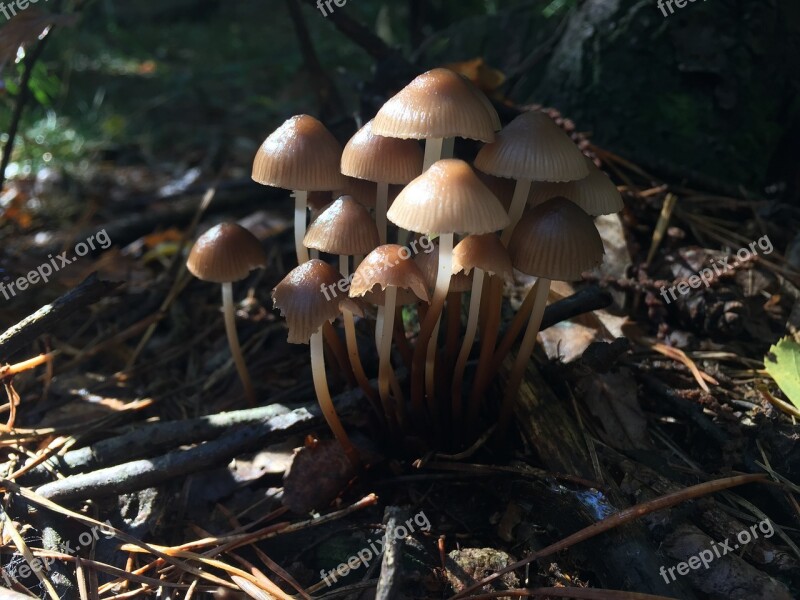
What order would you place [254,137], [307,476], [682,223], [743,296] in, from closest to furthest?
[307,476]
[743,296]
[682,223]
[254,137]

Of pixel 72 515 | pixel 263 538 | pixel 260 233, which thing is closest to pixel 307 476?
pixel 263 538

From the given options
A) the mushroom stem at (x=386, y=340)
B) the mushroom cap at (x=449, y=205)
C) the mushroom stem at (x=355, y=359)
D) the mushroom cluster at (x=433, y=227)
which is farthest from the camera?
the mushroom stem at (x=355, y=359)

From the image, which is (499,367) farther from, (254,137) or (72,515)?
(254,137)

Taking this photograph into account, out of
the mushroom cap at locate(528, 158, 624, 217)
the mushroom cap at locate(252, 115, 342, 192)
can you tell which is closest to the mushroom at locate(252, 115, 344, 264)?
the mushroom cap at locate(252, 115, 342, 192)

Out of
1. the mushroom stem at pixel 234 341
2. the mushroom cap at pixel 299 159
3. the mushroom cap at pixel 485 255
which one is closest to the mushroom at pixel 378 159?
the mushroom cap at pixel 299 159

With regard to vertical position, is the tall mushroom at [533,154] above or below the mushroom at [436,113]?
below

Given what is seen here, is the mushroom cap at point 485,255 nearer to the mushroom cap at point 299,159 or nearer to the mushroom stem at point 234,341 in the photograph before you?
the mushroom cap at point 299,159

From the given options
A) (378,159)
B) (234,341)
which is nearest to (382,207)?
(378,159)

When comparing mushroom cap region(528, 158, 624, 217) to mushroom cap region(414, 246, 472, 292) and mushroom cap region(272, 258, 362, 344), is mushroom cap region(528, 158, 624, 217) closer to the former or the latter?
mushroom cap region(414, 246, 472, 292)

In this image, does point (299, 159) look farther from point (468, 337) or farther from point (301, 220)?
point (468, 337)
